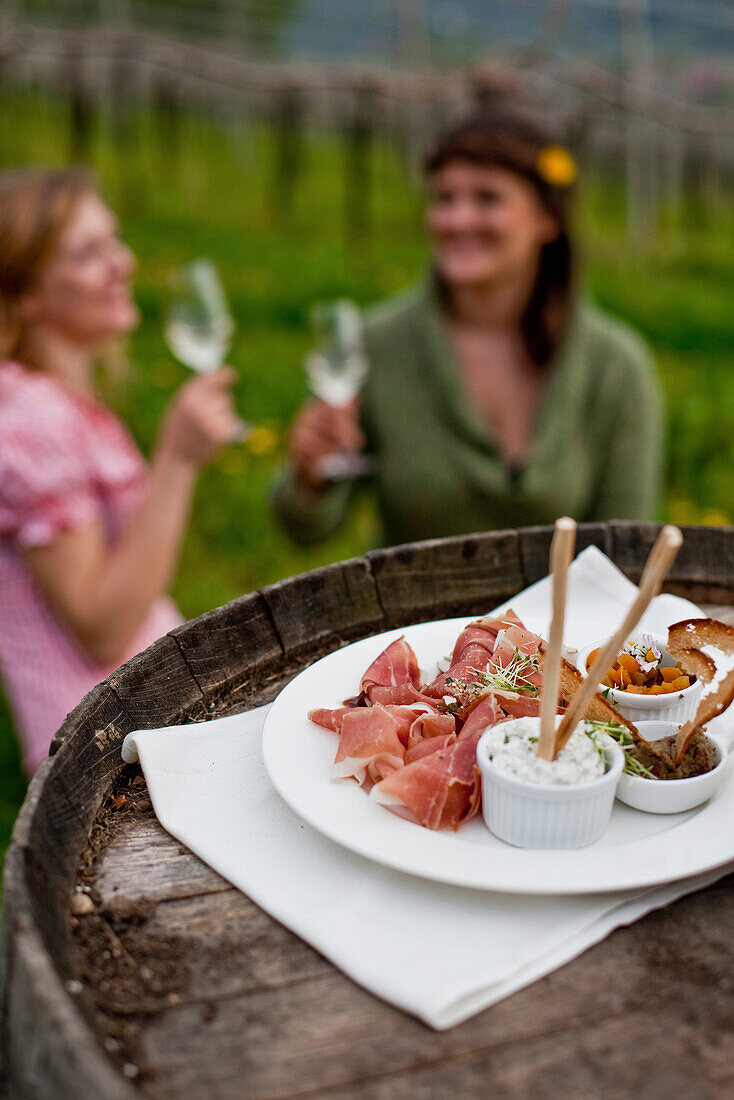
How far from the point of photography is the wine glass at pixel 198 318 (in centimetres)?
263

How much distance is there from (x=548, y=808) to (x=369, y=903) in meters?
0.19

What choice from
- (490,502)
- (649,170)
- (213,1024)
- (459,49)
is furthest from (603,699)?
(459,49)

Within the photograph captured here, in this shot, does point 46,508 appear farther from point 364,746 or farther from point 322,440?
point 364,746

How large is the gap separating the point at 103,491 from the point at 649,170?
9.11 metres

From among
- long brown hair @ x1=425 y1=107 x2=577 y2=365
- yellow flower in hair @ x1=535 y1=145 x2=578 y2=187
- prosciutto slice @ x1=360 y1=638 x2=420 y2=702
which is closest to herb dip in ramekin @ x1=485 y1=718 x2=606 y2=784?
prosciutto slice @ x1=360 y1=638 x2=420 y2=702

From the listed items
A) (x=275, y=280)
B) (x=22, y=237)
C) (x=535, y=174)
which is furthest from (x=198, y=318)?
(x=275, y=280)

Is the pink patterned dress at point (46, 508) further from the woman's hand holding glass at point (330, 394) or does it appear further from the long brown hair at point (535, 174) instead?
the long brown hair at point (535, 174)

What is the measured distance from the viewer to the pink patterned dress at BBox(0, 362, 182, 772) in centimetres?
221

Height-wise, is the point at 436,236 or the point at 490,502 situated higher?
the point at 436,236

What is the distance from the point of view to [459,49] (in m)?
11.9

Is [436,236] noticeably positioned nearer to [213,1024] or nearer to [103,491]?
[103,491]

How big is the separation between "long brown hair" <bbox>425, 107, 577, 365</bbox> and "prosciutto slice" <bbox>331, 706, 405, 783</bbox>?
215 centimetres

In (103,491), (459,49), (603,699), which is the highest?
(459,49)

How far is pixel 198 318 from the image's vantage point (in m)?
2.68
